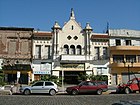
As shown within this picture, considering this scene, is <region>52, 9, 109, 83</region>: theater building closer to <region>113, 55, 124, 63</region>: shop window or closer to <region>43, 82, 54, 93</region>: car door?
<region>113, 55, 124, 63</region>: shop window

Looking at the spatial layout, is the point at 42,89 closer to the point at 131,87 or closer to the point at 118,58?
the point at 131,87

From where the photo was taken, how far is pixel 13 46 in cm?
4259

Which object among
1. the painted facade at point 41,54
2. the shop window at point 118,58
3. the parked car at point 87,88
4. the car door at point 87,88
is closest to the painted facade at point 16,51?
the painted facade at point 41,54

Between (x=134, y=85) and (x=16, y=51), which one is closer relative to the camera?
(x=134, y=85)

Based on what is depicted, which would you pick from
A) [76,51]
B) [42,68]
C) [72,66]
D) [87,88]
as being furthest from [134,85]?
[42,68]

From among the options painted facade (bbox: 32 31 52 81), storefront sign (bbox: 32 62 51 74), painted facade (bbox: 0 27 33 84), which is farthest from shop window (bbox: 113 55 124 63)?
painted facade (bbox: 0 27 33 84)

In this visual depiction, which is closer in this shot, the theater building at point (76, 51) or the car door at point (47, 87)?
the car door at point (47, 87)

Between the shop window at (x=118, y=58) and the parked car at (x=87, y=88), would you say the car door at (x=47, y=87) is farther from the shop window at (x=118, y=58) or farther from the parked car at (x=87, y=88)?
the shop window at (x=118, y=58)

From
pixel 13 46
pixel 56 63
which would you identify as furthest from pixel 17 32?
pixel 56 63

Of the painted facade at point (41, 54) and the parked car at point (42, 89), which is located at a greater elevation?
the painted facade at point (41, 54)

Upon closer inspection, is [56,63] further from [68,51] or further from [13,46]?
[13,46]

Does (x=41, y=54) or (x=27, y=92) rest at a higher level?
(x=41, y=54)

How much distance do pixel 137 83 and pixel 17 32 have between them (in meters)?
24.0

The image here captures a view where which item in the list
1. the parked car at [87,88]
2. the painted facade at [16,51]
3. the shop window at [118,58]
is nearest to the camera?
the parked car at [87,88]
